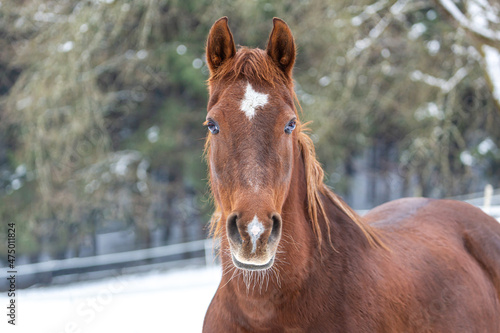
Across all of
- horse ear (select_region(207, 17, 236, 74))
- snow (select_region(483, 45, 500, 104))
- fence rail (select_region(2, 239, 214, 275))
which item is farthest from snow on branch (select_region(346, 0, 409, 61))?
horse ear (select_region(207, 17, 236, 74))

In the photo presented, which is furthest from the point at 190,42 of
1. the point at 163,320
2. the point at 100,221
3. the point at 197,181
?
the point at 163,320

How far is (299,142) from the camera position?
2172 mm

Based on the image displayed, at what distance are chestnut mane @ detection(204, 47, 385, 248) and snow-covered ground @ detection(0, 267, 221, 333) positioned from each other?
158 inches

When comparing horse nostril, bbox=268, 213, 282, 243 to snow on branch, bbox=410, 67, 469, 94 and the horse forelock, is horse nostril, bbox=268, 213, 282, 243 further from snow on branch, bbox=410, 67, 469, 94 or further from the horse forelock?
snow on branch, bbox=410, 67, 469, 94

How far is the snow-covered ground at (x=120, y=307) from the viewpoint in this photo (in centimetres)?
579

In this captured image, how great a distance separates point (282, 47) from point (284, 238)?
90cm

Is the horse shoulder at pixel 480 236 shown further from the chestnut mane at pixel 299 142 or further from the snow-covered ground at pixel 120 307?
the snow-covered ground at pixel 120 307

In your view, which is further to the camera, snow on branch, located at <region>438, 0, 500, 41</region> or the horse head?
snow on branch, located at <region>438, 0, 500, 41</region>

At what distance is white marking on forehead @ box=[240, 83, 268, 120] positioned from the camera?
6.05 ft

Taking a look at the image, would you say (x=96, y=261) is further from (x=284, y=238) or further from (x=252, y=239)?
(x=252, y=239)

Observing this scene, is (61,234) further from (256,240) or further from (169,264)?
(256,240)

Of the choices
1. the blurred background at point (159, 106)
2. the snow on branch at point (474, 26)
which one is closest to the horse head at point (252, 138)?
the snow on branch at point (474, 26)

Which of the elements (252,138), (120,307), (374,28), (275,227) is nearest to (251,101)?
(252,138)

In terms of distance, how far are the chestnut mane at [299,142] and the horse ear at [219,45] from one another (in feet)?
0.15
